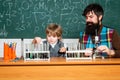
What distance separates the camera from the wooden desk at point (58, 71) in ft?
7.60

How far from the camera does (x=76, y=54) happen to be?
2486 mm

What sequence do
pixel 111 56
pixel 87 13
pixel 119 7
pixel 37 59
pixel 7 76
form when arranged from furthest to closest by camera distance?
1. pixel 119 7
2. pixel 87 13
3. pixel 111 56
4. pixel 37 59
5. pixel 7 76

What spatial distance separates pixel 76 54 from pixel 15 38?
2.04m

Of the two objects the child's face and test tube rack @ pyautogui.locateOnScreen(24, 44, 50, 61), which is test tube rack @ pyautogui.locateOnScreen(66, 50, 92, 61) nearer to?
test tube rack @ pyautogui.locateOnScreen(24, 44, 50, 61)

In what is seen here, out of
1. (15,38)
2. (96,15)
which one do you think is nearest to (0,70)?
(96,15)

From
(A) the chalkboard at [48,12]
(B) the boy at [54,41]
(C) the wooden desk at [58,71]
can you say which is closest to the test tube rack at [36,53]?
(C) the wooden desk at [58,71]

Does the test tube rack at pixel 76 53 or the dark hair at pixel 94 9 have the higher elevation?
the dark hair at pixel 94 9

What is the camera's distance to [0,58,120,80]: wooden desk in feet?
7.60

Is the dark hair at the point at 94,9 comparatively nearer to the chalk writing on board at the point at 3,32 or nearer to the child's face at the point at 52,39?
the child's face at the point at 52,39

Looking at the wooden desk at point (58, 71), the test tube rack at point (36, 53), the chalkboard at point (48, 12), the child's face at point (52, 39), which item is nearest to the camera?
the wooden desk at point (58, 71)

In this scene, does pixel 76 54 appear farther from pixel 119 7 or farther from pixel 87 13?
pixel 119 7

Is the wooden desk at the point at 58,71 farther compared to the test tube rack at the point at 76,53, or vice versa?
the test tube rack at the point at 76,53

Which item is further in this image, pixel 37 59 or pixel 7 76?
pixel 37 59

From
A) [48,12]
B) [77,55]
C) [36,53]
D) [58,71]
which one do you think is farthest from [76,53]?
[48,12]
